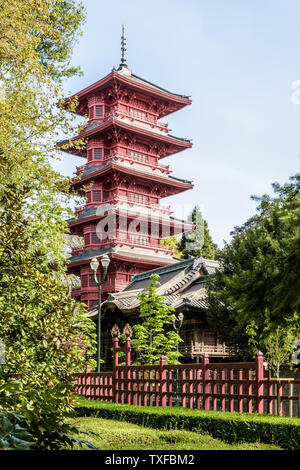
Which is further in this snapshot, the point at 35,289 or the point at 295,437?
the point at 295,437

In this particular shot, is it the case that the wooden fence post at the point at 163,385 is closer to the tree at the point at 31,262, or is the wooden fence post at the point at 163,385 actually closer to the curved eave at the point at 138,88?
the tree at the point at 31,262

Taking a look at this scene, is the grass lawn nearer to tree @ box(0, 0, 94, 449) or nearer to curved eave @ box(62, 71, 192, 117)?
tree @ box(0, 0, 94, 449)

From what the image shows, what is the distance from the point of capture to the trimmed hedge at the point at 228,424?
7.74m

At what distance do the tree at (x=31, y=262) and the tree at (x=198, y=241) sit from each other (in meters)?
28.7

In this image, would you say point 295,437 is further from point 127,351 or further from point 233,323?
point 233,323

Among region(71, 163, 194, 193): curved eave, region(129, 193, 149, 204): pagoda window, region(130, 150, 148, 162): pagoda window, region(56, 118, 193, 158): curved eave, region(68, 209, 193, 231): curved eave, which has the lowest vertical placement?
region(68, 209, 193, 231): curved eave

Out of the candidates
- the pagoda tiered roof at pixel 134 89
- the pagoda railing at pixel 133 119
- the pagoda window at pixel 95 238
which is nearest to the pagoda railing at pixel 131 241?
the pagoda window at pixel 95 238

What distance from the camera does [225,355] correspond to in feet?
71.4

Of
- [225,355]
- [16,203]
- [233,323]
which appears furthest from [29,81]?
[225,355]

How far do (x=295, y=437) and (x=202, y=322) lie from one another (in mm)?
14125

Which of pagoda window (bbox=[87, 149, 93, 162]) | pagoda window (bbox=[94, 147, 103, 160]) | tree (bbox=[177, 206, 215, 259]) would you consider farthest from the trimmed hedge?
tree (bbox=[177, 206, 215, 259])

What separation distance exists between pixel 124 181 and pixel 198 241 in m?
12.2

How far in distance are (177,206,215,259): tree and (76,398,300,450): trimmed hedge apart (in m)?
32.3

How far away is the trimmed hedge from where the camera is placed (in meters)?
7.74
